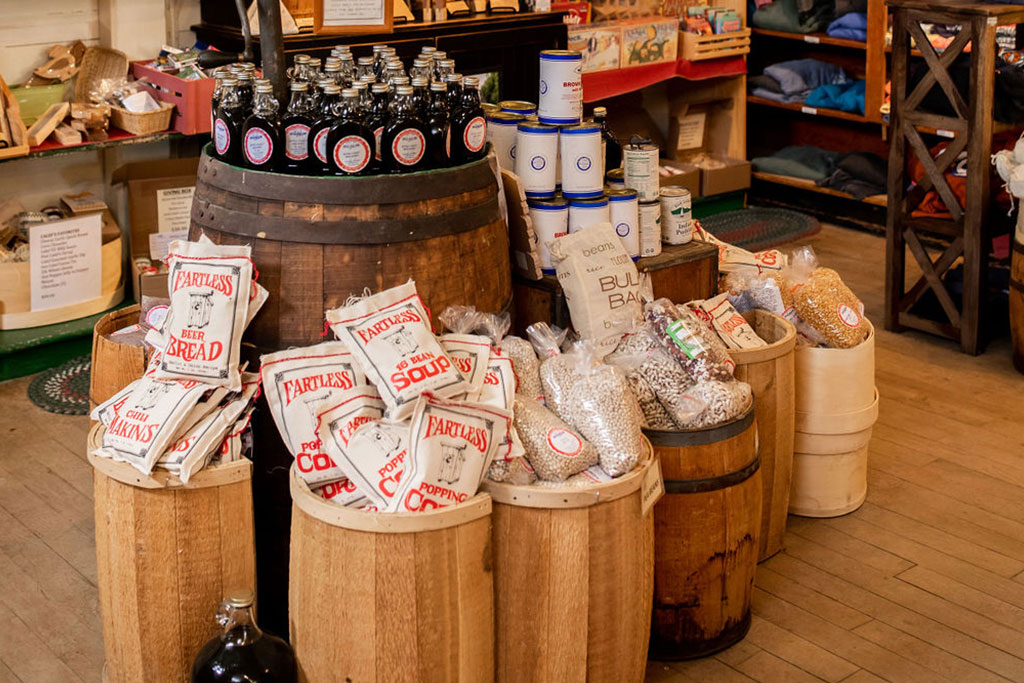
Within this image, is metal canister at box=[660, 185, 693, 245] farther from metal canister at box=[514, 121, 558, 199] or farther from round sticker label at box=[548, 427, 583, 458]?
round sticker label at box=[548, 427, 583, 458]

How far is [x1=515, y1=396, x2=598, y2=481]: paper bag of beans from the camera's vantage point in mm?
2369

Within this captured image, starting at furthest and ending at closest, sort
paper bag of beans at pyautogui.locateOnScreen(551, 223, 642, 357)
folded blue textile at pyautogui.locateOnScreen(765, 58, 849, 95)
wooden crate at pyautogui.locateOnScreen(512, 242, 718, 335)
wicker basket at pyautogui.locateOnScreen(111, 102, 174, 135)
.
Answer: folded blue textile at pyautogui.locateOnScreen(765, 58, 849, 95) → wicker basket at pyautogui.locateOnScreen(111, 102, 174, 135) → wooden crate at pyautogui.locateOnScreen(512, 242, 718, 335) → paper bag of beans at pyautogui.locateOnScreen(551, 223, 642, 357)

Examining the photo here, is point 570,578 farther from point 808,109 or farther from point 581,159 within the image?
point 808,109

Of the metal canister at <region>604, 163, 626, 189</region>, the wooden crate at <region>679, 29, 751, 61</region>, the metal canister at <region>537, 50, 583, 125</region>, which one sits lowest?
the metal canister at <region>604, 163, 626, 189</region>

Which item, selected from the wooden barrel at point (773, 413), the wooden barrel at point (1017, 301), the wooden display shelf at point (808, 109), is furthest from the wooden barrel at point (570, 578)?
the wooden display shelf at point (808, 109)

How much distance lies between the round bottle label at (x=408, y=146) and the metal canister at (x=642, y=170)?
0.73 meters

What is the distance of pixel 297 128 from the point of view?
8.39 ft

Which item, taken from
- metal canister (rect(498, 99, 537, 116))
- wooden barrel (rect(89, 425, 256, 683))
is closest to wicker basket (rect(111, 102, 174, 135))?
metal canister (rect(498, 99, 537, 116))

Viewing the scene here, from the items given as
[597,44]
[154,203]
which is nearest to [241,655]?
[154,203]

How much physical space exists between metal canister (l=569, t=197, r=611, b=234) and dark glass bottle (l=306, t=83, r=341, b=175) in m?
0.70

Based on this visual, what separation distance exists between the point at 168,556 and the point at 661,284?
141cm

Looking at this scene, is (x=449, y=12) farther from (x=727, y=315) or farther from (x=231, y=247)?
(x=231, y=247)

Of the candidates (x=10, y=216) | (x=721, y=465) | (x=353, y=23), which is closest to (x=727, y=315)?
(x=721, y=465)

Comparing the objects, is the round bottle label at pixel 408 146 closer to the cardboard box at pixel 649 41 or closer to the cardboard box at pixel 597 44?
the cardboard box at pixel 597 44
